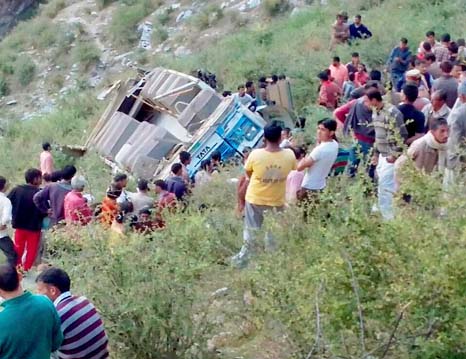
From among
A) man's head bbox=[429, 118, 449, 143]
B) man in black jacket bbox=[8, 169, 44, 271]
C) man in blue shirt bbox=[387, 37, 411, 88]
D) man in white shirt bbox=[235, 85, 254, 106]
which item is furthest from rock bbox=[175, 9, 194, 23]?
man's head bbox=[429, 118, 449, 143]

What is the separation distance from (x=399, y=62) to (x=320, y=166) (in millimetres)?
6902

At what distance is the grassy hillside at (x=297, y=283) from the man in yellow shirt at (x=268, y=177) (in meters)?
0.32

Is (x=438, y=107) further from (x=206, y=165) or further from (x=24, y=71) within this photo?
(x=24, y=71)

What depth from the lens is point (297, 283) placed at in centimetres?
537

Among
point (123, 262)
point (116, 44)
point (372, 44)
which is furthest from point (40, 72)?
point (123, 262)

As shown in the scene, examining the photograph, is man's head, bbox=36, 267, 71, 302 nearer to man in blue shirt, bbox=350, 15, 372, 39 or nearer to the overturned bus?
the overturned bus

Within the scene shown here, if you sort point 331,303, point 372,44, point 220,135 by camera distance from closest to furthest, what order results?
point 331,303 → point 220,135 → point 372,44

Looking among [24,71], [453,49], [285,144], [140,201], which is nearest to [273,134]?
[140,201]

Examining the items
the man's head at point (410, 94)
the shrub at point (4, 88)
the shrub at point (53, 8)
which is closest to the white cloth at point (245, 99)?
the man's head at point (410, 94)

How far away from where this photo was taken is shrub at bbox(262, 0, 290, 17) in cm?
2527

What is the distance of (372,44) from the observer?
18.1 m

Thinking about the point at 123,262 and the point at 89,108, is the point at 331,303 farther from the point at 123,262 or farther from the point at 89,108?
the point at 89,108

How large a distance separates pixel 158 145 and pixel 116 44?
13.2m

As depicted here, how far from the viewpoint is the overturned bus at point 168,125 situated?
47.6 feet
